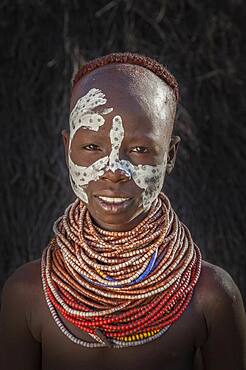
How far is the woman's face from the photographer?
6.58 feet

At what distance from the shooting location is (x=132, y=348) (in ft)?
7.04

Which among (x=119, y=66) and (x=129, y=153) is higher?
(x=119, y=66)

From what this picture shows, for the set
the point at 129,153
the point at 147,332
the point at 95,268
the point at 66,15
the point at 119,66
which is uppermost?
the point at 66,15

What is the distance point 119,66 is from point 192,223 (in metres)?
1.81

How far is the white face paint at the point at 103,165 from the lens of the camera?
2.00 m

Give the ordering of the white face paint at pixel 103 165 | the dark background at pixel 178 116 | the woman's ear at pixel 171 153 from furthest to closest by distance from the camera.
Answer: the dark background at pixel 178 116, the woman's ear at pixel 171 153, the white face paint at pixel 103 165

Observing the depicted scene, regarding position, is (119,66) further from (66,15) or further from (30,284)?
(66,15)

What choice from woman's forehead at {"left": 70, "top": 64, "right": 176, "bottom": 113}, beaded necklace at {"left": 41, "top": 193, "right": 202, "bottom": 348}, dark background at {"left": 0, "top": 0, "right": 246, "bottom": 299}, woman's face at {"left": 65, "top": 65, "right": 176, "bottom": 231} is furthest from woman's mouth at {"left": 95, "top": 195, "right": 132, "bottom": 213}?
dark background at {"left": 0, "top": 0, "right": 246, "bottom": 299}

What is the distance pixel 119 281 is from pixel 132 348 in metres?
0.22

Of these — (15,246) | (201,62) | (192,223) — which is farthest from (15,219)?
(201,62)

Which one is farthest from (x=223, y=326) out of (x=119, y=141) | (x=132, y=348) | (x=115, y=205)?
(x=119, y=141)

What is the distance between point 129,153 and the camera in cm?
203

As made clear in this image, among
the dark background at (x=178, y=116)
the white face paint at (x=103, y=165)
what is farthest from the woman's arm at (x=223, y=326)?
the dark background at (x=178, y=116)

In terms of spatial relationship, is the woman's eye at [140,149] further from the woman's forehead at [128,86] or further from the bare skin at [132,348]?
the woman's forehead at [128,86]
